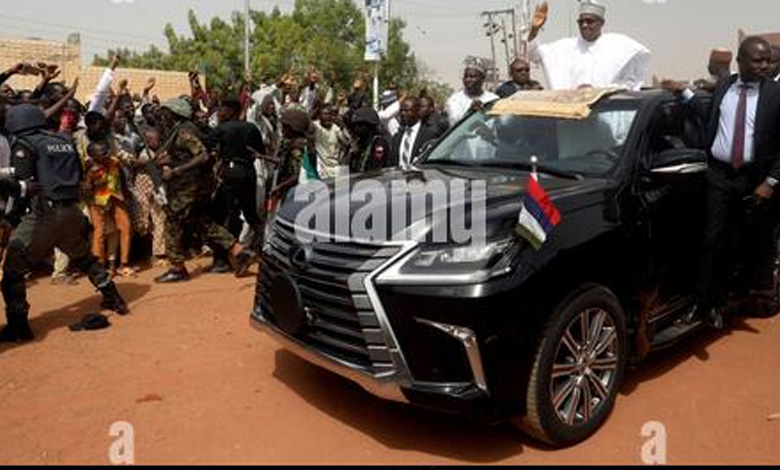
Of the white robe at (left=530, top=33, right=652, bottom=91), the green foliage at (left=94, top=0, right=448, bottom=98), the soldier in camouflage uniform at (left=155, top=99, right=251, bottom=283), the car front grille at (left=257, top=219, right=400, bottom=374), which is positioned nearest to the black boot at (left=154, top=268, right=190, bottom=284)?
the soldier in camouflage uniform at (left=155, top=99, right=251, bottom=283)

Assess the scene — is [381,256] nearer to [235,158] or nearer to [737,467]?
[737,467]

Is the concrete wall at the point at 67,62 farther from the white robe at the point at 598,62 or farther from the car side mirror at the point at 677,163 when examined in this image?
the car side mirror at the point at 677,163

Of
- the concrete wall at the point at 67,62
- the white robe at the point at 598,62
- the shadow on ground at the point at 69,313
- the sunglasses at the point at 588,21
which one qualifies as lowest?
the shadow on ground at the point at 69,313

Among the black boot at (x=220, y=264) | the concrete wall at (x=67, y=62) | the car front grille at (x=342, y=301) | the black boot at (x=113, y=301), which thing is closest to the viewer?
the car front grille at (x=342, y=301)

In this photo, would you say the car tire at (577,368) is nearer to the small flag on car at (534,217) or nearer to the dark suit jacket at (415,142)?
the small flag on car at (534,217)

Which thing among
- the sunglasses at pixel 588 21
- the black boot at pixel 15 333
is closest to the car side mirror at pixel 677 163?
the sunglasses at pixel 588 21

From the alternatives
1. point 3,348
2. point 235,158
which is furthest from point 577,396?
point 235,158

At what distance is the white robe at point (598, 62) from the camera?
Answer: 6.14 m

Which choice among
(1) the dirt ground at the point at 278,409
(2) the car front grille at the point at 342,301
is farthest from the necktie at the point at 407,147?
(2) the car front grille at the point at 342,301

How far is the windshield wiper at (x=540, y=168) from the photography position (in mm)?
4180

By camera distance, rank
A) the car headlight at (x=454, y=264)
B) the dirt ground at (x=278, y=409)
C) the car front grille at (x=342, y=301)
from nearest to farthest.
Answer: the car headlight at (x=454, y=264) < the car front grille at (x=342, y=301) < the dirt ground at (x=278, y=409)

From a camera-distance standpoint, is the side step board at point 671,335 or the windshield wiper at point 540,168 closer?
the windshield wiper at point 540,168

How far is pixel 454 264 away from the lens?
134 inches

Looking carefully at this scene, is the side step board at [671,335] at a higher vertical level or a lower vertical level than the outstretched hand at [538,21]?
lower
